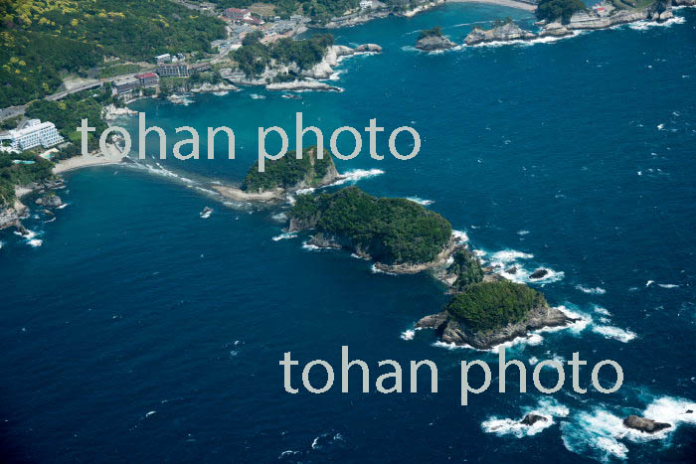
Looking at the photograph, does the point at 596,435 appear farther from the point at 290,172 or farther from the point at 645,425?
the point at 290,172

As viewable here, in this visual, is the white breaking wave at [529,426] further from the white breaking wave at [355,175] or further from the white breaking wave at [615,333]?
the white breaking wave at [355,175]

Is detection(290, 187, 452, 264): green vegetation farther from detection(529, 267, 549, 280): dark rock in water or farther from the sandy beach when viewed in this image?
detection(529, 267, 549, 280): dark rock in water

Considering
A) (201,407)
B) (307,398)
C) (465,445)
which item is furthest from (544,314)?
(201,407)

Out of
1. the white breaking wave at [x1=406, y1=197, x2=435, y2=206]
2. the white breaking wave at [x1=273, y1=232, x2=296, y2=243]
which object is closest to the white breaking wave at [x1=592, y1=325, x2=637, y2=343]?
the white breaking wave at [x1=406, y1=197, x2=435, y2=206]

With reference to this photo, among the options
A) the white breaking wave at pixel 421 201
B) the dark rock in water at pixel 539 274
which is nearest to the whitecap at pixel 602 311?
the dark rock in water at pixel 539 274

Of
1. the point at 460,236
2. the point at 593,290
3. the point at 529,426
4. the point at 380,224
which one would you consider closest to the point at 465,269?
the point at 460,236

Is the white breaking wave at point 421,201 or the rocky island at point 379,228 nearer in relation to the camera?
the rocky island at point 379,228

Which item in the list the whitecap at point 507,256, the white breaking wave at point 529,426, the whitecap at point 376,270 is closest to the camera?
the white breaking wave at point 529,426
